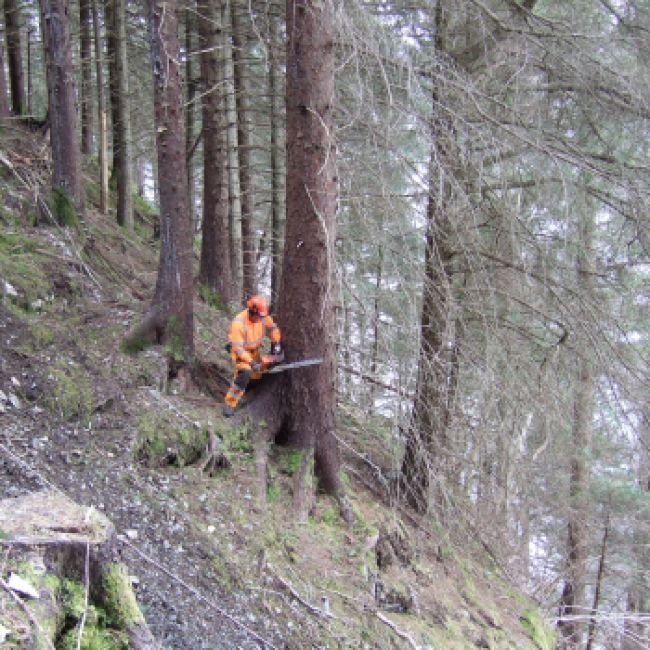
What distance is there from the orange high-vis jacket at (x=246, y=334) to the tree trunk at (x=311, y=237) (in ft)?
1.72

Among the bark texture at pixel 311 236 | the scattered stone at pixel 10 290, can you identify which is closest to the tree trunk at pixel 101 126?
the scattered stone at pixel 10 290

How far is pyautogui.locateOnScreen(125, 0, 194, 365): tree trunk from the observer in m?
5.34

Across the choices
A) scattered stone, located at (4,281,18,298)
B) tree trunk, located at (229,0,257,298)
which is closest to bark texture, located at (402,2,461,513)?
scattered stone, located at (4,281,18,298)

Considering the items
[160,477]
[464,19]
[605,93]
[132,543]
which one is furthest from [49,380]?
[605,93]

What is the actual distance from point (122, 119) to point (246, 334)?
6760mm

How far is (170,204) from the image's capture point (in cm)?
553

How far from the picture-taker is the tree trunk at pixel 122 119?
9.41 m

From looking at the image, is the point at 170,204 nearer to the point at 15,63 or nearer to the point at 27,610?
the point at 27,610

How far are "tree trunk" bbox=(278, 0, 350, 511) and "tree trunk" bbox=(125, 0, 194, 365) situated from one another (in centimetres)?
138

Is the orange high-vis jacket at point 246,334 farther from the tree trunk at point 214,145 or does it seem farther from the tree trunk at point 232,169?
the tree trunk at point 232,169

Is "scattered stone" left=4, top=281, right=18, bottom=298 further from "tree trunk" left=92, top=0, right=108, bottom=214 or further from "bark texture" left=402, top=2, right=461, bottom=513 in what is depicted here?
"tree trunk" left=92, top=0, right=108, bottom=214

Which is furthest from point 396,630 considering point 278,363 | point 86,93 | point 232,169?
point 86,93

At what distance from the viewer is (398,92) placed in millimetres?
4910

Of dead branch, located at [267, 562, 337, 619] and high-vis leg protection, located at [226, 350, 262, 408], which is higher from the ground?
high-vis leg protection, located at [226, 350, 262, 408]
